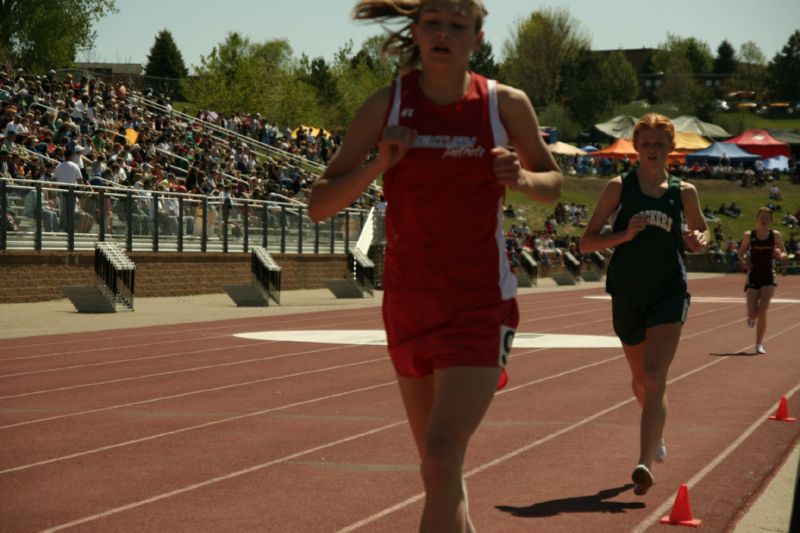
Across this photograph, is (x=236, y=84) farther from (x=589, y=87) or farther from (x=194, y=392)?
(x=194, y=392)

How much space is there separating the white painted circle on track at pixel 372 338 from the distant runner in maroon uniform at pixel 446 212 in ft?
44.8

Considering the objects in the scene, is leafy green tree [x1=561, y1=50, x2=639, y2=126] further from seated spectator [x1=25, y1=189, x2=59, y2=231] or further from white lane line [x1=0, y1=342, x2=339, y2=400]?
white lane line [x1=0, y1=342, x2=339, y2=400]

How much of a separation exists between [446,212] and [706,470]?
4506 mm

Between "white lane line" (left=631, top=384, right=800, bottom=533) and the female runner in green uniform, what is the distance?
40 centimetres

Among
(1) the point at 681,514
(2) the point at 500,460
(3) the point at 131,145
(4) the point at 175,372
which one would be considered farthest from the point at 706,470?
(3) the point at 131,145

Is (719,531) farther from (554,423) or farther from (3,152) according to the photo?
→ (3,152)

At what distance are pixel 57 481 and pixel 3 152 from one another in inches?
729

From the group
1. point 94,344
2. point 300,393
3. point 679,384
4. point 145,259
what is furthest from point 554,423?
point 145,259

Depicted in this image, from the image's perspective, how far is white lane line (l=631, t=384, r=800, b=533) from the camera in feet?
22.1

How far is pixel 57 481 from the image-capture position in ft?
25.4

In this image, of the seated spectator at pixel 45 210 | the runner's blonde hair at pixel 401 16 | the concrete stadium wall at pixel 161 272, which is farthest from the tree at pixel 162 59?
the runner's blonde hair at pixel 401 16

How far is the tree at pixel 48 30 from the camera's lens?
7244cm

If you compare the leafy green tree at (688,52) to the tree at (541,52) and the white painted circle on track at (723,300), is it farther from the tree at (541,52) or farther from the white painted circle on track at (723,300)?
the white painted circle on track at (723,300)

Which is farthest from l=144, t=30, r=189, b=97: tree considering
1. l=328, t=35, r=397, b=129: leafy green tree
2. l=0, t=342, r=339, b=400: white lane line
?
l=0, t=342, r=339, b=400: white lane line
